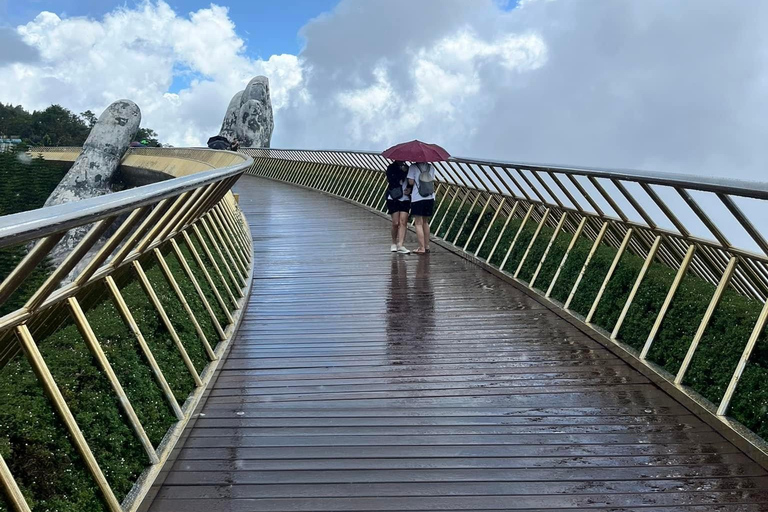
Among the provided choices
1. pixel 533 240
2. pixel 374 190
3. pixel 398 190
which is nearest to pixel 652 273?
pixel 533 240

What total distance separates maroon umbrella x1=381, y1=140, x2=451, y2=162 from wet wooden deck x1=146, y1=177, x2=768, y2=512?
10.9 feet

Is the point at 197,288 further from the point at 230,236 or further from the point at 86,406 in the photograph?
the point at 230,236

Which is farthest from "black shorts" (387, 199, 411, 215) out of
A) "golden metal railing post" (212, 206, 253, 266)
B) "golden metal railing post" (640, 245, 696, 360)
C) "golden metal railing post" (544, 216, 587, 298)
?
"golden metal railing post" (640, 245, 696, 360)

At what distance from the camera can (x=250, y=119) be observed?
204 ft

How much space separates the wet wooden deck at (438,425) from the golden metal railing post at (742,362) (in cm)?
17

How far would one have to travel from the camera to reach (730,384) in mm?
5254

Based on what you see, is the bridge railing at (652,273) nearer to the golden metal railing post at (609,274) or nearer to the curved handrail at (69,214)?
the golden metal railing post at (609,274)

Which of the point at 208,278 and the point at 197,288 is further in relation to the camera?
the point at 208,278

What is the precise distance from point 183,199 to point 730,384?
3.63 m

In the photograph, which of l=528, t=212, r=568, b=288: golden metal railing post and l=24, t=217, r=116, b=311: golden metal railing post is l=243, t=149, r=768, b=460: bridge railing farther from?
l=24, t=217, r=116, b=311: golden metal railing post

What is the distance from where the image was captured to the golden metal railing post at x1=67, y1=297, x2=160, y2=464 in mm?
4102

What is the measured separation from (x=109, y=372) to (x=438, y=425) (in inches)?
75.4

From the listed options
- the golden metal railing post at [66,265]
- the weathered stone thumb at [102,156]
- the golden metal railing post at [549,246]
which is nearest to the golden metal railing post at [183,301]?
the golden metal railing post at [66,265]

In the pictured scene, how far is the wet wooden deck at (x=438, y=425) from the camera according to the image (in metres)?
4.16
